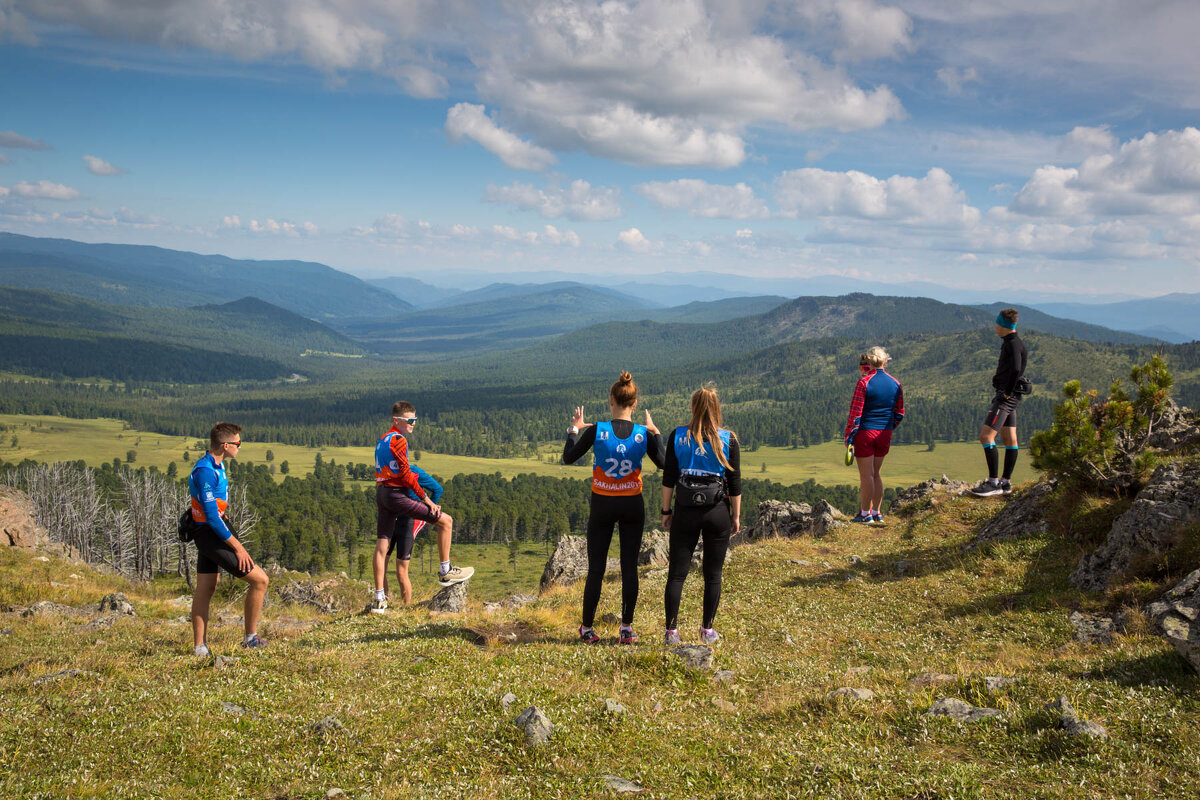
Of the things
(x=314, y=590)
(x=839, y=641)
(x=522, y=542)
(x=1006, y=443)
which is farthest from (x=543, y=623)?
(x=522, y=542)

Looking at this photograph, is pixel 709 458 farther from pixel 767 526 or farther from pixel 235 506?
pixel 235 506

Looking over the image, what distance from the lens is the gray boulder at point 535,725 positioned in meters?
8.48

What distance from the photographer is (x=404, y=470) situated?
50.1 feet

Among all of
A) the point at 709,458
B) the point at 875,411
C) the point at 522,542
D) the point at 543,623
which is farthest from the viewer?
the point at 522,542

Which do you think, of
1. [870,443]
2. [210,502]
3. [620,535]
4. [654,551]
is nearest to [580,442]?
[620,535]

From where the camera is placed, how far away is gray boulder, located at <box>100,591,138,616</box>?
21312 mm

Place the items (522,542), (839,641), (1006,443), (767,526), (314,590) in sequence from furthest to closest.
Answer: (522,542)
(314,590)
(767,526)
(1006,443)
(839,641)

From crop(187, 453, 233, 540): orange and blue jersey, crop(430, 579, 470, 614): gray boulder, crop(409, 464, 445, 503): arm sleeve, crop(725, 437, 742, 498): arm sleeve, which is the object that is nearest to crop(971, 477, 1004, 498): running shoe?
crop(725, 437, 742, 498): arm sleeve

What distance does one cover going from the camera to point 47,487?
113 metres

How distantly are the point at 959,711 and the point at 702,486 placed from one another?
4719mm

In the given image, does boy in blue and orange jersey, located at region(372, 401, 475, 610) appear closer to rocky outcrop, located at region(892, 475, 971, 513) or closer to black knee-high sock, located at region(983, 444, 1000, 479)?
black knee-high sock, located at region(983, 444, 1000, 479)

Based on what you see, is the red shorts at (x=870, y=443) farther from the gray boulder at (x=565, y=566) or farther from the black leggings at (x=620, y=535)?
the gray boulder at (x=565, y=566)

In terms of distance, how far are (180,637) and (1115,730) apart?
671 inches

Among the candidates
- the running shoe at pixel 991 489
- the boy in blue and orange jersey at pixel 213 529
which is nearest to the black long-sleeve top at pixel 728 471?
the boy in blue and orange jersey at pixel 213 529
